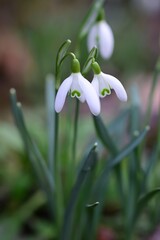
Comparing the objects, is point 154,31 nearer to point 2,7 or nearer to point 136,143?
point 2,7

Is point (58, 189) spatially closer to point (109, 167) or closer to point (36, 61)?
point (109, 167)

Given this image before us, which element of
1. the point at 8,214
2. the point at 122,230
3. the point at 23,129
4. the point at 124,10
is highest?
the point at 124,10

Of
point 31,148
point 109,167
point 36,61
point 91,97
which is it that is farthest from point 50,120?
point 36,61

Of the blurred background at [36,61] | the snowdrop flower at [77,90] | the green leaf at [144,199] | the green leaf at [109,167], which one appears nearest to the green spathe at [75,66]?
the snowdrop flower at [77,90]

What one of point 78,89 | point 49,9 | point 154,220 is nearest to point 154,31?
point 49,9

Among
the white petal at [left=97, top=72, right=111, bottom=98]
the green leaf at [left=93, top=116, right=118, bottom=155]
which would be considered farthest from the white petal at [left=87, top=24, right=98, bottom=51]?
the white petal at [left=97, top=72, right=111, bottom=98]
